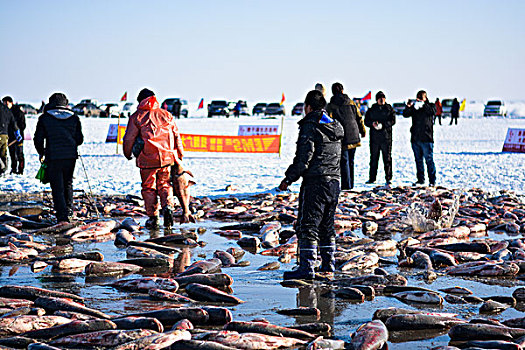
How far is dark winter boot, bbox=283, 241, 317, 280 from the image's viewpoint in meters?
6.72

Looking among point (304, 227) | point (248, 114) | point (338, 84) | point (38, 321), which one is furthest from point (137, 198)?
point (248, 114)

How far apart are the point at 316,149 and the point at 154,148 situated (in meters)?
3.53

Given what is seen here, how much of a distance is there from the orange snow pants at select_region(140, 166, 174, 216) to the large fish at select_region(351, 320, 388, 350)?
18.2ft

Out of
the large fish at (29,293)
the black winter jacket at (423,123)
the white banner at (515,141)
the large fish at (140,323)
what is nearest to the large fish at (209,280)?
the large fish at (29,293)

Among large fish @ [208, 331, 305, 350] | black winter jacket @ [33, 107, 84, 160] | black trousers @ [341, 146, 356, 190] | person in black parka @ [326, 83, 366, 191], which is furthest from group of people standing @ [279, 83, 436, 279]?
black trousers @ [341, 146, 356, 190]

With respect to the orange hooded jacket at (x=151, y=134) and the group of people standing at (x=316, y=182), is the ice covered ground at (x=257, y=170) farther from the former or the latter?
the group of people standing at (x=316, y=182)

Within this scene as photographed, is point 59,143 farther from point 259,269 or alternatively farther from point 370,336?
point 370,336

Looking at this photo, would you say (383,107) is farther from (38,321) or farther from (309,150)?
(38,321)

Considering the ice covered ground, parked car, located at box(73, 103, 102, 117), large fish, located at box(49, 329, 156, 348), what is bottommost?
large fish, located at box(49, 329, 156, 348)

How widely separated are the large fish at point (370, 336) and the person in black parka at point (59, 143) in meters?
6.53

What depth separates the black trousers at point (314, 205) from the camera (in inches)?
264

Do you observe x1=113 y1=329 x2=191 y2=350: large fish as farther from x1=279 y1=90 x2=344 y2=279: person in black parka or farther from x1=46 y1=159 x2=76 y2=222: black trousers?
x1=46 y1=159 x2=76 y2=222: black trousers

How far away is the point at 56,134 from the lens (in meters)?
9.98

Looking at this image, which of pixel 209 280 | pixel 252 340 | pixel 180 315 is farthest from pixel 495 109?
pixel 252 340
